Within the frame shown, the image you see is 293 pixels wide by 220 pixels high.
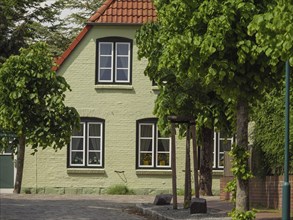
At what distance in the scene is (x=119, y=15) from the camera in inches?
1422

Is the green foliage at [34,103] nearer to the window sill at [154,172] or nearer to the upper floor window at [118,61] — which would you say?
the upper floor window at [118,61]

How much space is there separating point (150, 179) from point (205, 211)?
14816 mm

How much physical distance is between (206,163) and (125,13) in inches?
265

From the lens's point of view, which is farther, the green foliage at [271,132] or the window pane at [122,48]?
the window pane at [122,48]

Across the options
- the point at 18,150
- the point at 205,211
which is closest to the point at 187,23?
the point at 205,211

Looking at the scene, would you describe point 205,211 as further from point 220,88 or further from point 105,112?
point 105,112

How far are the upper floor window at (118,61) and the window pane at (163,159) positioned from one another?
3.04 metres

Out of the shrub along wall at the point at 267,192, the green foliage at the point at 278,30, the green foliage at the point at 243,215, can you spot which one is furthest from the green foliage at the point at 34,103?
the green foliage at the point at 278,30

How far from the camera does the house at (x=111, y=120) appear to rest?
36188mm

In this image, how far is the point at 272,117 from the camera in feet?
80.6

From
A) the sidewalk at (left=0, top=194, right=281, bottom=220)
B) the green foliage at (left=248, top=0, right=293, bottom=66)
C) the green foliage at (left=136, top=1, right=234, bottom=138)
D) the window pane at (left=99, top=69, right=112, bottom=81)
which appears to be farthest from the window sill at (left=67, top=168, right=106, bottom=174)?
the green foliage at (left=248, top=0, right=293, bottom=66)

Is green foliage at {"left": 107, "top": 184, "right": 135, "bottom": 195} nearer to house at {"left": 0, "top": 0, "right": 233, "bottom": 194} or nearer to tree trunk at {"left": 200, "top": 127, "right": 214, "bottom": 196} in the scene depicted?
house at {"left": 0, "top": 0, "right": 233, "bottom": 194}

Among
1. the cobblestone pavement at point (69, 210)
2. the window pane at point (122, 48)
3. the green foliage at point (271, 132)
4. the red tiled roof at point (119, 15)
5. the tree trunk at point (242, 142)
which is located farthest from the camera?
the window pane at point (122, 48)

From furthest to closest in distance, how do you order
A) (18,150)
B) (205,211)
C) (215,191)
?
(215,191) → (18,150) → (205,211)
